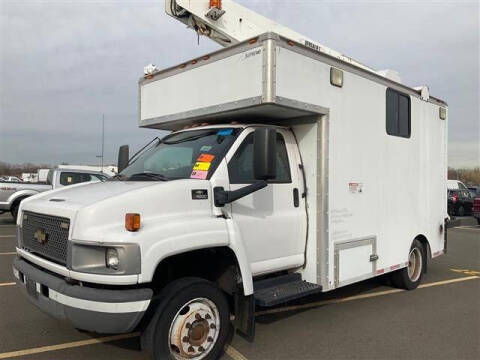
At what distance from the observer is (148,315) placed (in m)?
3.40

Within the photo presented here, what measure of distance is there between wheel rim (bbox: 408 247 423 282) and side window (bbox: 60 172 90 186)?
10.1 m

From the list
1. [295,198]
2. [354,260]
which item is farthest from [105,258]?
[354,260]

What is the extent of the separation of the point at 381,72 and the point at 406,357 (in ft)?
13.1

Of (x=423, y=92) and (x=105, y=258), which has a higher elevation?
(x=423, y=92)

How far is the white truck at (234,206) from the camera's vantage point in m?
3.25

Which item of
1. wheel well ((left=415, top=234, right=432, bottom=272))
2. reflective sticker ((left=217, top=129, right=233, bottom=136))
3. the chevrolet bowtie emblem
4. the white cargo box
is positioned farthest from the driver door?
wheel well ((left=415, top=234, right=432, bottom=272))

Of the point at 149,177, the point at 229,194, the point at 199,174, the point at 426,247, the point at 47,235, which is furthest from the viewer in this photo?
the point at 426,247

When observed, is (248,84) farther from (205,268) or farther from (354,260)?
(354,260)

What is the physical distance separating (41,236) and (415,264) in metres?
5.52

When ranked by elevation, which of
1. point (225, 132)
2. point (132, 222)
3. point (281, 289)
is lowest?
point (281, 289)

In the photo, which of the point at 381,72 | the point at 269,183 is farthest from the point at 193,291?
the point at 381,72

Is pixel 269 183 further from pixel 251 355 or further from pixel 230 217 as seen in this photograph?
pixel 251 355

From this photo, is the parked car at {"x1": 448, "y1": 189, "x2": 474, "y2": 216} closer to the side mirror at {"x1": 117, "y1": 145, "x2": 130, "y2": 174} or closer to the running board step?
the running board step

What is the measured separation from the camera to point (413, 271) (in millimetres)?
6672
